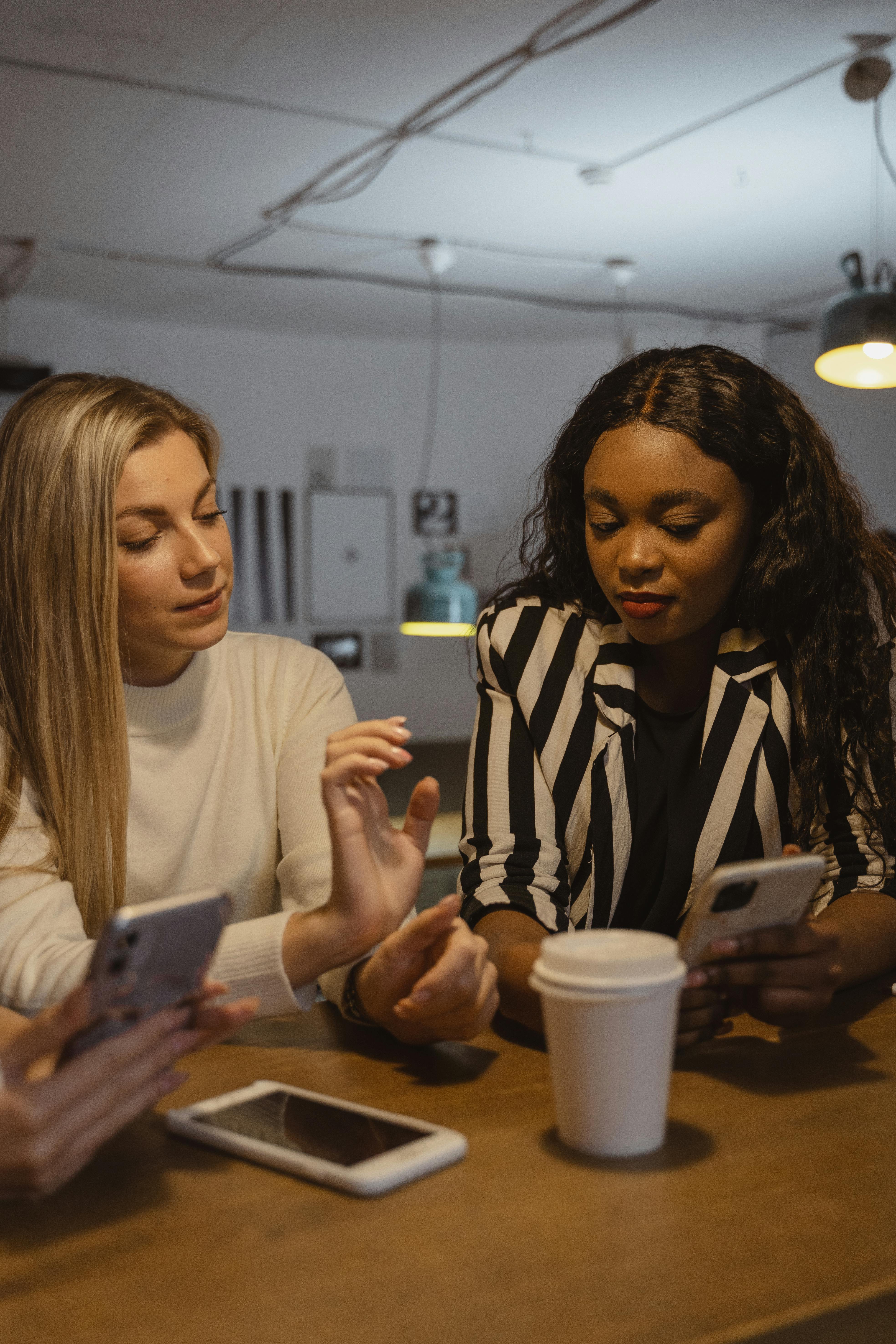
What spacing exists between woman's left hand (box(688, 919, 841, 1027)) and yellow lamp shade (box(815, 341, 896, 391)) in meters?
2.78

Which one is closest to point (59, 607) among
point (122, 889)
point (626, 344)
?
point (122, 889)

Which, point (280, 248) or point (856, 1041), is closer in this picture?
point (856, 1041)

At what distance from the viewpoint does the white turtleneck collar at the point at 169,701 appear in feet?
4.63

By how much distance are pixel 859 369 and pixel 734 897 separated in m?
3.05

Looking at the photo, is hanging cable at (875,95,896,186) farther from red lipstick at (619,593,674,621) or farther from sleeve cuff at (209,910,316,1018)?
sleeve cuff at (209,910,316,1018)

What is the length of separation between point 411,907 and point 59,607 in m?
0.53

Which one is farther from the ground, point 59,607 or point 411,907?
point 59,607

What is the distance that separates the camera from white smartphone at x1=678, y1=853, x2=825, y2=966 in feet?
2.72

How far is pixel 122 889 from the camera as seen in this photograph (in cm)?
130

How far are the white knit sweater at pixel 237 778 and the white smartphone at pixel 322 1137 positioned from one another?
0.42 m

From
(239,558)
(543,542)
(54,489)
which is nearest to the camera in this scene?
(54,489)

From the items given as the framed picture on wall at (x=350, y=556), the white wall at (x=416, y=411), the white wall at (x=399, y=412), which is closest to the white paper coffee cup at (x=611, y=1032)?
the white wall at (x=416, y=411)

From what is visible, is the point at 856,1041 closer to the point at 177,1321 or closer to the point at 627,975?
the point at 627,975

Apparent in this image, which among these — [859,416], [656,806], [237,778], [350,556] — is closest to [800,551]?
[656,806]
